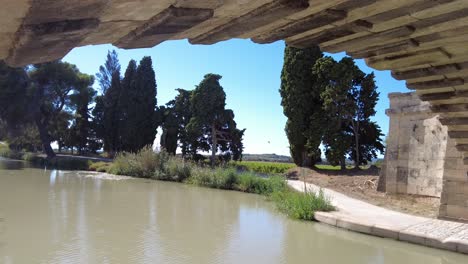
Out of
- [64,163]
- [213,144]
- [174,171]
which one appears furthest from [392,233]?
[64,163]

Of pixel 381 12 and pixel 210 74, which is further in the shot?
pixel 210 74

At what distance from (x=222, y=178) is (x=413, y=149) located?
667cm

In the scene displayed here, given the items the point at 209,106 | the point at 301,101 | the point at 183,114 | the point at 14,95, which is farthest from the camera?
the point at 183,114

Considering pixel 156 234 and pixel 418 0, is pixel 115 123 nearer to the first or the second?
pixel 156 234

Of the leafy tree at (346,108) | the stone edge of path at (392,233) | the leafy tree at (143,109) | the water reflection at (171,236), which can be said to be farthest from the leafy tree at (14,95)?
the stone edge of path at (392,233)

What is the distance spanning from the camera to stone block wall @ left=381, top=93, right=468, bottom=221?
9.80 metres

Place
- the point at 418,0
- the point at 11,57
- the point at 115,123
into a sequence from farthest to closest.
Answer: the point at 115,123 → the point at 418,0 → the point at 11,57

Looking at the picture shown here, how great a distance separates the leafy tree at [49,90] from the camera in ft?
87.4

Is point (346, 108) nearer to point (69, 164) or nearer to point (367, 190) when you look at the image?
point (367, 190)

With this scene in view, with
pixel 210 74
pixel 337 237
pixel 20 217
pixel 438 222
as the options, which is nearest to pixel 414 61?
pixel 337 237

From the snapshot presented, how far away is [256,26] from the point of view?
2029 millimetres

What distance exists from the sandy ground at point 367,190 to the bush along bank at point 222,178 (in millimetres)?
1118

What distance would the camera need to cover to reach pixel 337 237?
289 inches

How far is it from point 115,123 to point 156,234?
2481 cm
